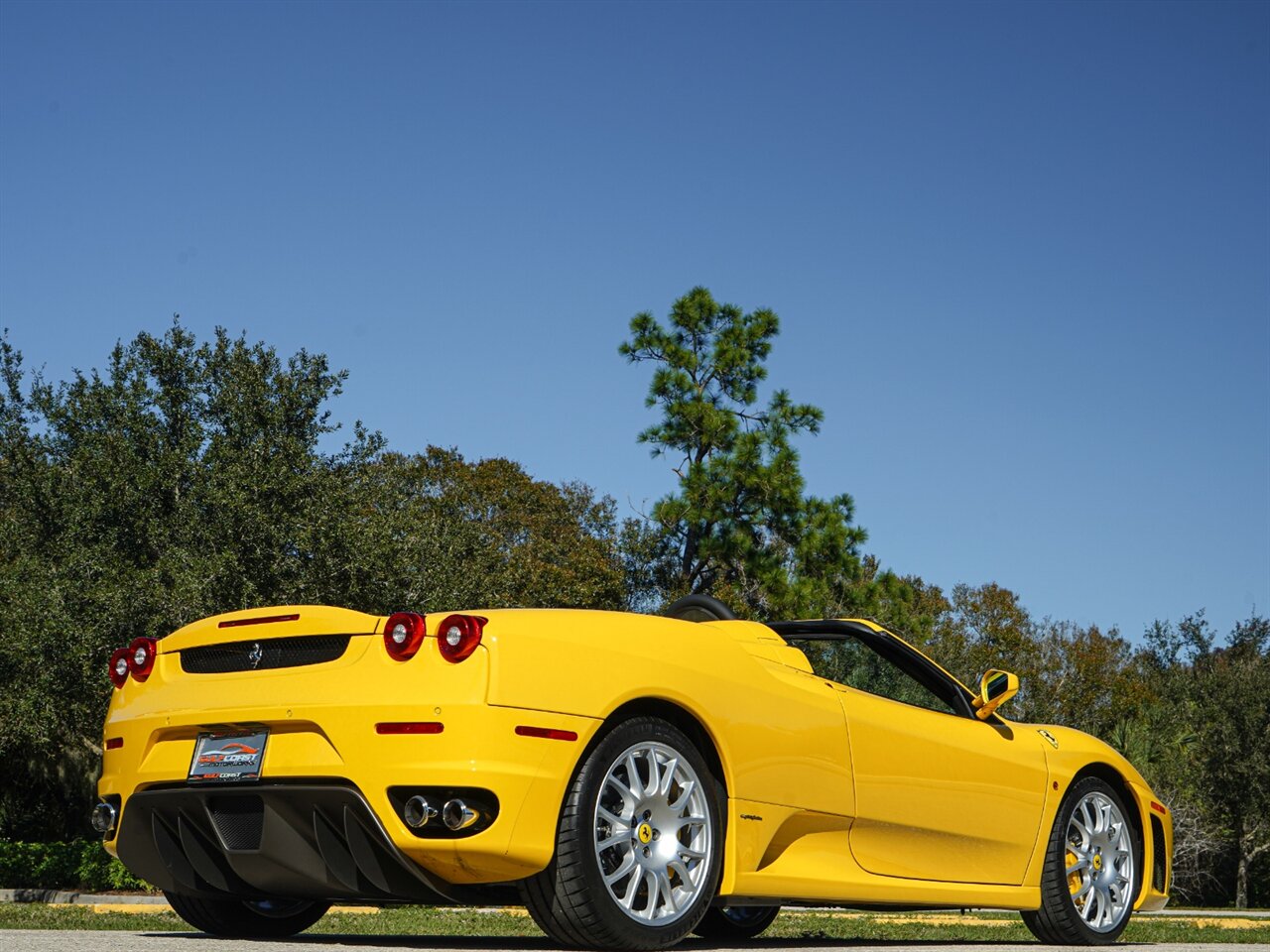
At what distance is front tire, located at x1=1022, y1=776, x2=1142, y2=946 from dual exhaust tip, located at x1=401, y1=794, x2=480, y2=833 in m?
3.64

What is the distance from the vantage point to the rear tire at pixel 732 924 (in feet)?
24.2

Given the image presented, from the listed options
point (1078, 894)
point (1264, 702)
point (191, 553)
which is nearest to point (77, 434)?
point (191, 553)

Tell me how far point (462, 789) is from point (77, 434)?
20948 mm

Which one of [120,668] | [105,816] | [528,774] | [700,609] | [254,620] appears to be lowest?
[105,816]

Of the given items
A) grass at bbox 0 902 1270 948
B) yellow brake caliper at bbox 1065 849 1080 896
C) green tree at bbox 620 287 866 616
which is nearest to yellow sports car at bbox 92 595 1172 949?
yellow brake caliper at bbox 1065 849 1080 896

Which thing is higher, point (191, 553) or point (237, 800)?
point (191, 553)

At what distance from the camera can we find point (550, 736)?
15.5 feet

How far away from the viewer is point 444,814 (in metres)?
4.59

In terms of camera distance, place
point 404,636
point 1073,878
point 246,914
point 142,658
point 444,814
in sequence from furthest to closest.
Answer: point 1073,878 < point 246,914 < point 142,658 < point 404,636 < point 444,814

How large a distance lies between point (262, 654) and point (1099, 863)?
4567mm

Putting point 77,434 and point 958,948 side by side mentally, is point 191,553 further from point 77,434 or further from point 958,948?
point 958,948

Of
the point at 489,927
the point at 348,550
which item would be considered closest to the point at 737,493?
the point at 348,550

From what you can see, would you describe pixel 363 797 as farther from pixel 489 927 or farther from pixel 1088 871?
pixel 489 927

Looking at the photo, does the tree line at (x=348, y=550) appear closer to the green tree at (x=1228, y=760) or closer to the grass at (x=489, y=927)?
the green tree at (x=1228, y=760)
